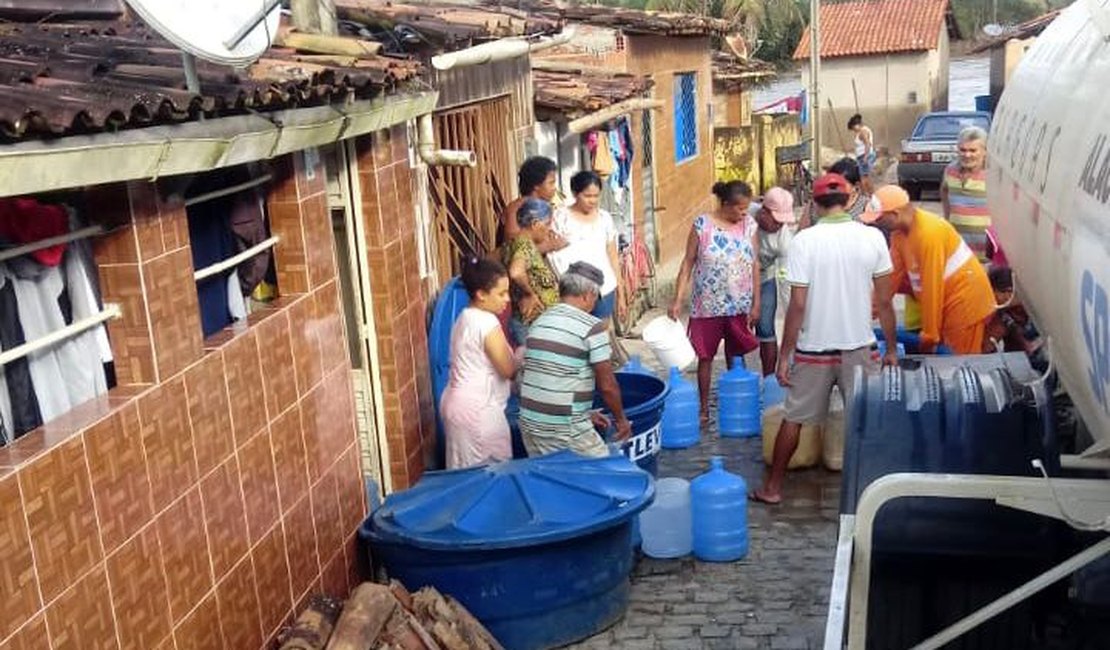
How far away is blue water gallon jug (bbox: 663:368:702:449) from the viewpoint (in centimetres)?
793

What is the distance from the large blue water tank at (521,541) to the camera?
503 centimetres

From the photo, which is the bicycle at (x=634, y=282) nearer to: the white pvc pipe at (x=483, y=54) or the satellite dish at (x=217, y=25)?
the white pvc pipe at (x=483, y=54)

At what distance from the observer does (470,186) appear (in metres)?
7.78

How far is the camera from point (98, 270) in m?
3.75

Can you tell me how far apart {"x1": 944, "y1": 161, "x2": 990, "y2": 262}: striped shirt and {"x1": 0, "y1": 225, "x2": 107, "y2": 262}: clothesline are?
6.47 metres

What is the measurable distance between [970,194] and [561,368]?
4.17 meters

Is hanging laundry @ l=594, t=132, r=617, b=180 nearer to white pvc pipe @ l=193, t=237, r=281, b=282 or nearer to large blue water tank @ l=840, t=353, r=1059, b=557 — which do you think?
white pvc pipe @ l=193, t=237, r=281, b=282

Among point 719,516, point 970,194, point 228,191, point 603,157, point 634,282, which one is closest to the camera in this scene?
point 228,191

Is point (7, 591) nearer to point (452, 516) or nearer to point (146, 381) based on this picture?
point (146, 381)

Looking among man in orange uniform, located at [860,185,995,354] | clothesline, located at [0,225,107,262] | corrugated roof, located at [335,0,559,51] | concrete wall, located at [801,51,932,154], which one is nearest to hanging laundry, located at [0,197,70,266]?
clothesline, located at [0,225,107,262]

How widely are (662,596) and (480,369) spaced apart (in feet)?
4.71

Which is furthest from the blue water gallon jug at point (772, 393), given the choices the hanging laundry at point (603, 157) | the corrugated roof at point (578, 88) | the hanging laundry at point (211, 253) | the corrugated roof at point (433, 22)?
the hanging laundry at point (211, 253)

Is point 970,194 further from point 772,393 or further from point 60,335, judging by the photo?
point 60,335

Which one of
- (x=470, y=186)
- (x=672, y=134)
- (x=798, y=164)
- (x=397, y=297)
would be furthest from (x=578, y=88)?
(x=798, y=164)
